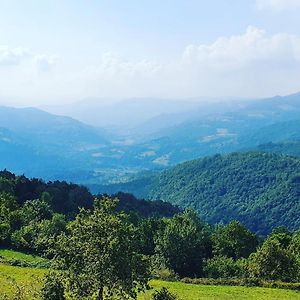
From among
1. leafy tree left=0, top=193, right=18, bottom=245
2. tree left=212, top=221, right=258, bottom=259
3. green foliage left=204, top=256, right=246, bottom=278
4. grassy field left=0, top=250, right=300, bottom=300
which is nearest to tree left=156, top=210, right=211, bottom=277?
green foliage left=204, top=256, right=246, bottom=278

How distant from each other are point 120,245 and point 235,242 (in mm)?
53352

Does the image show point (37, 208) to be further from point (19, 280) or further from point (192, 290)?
point (192, 290)

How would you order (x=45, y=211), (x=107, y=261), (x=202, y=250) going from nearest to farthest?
(x=107, y=261) → (x=202, y=250) → (x=45, y=211)

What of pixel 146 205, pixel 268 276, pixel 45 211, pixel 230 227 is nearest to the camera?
pixel 268 276

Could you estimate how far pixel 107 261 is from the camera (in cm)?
2317

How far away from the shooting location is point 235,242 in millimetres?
73812

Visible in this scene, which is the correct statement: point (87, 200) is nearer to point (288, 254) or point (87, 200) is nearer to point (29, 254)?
point (29, 254)

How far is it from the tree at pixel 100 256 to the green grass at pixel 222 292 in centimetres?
1076

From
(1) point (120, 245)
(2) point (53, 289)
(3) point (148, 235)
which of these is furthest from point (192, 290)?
(3) point (148, 235)

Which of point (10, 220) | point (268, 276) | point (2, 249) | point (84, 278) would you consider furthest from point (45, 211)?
point (84, 278)

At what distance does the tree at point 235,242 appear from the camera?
72.7 meters

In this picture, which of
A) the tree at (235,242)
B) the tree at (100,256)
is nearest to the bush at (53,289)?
the tree at (100,256)

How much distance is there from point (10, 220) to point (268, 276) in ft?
129

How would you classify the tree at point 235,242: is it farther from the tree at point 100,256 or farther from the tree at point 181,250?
the tree at point 100,256
